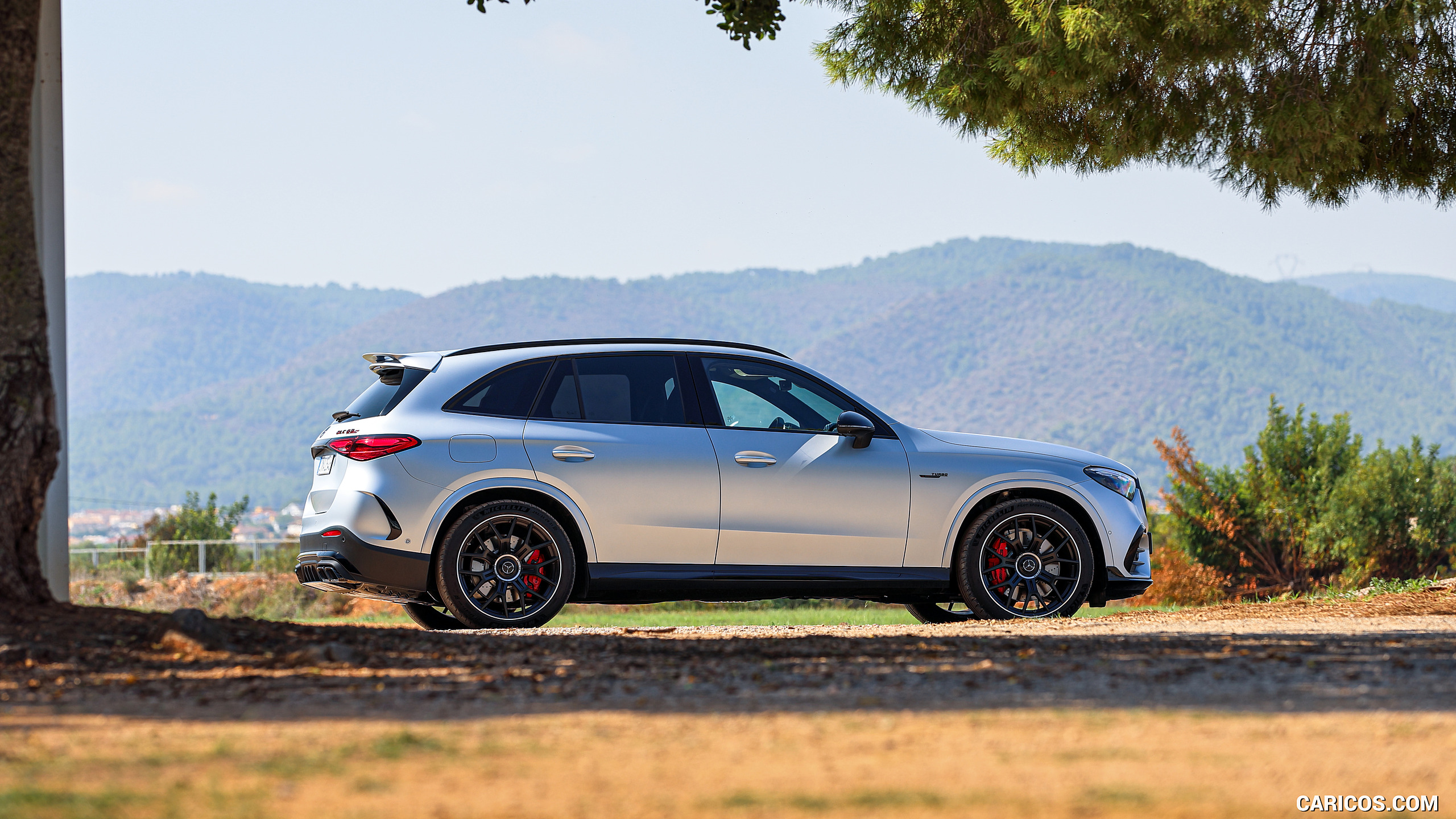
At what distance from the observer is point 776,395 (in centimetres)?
858

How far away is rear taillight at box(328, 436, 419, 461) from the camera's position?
7801 mm

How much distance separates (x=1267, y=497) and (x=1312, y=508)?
1026 mm

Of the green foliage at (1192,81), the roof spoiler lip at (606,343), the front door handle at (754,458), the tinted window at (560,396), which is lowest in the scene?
the front door handle at (754,458)

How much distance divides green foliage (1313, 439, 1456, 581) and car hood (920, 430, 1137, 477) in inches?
651

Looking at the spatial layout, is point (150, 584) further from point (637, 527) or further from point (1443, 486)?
point (637, 527)

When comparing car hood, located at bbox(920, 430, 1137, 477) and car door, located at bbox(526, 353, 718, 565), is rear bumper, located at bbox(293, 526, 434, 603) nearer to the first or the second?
car door, located at bbox(526, 353, 718, 565)

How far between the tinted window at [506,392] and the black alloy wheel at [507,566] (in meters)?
0.54

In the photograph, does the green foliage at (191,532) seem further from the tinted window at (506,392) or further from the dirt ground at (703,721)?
the dirt ground at (703,721)

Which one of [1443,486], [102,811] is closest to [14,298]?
[102,811]

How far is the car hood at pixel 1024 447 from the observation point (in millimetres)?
8688

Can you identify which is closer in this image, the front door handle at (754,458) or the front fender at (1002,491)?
the front door handle at (754,458)

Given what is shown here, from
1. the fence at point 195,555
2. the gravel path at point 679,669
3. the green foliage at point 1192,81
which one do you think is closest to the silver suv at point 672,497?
the gravel path at point 679,669

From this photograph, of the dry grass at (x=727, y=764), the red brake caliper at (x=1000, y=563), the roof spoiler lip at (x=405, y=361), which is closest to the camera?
the dry grass at (x=727, y=764)

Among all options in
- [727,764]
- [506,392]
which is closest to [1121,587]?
[506,392]
